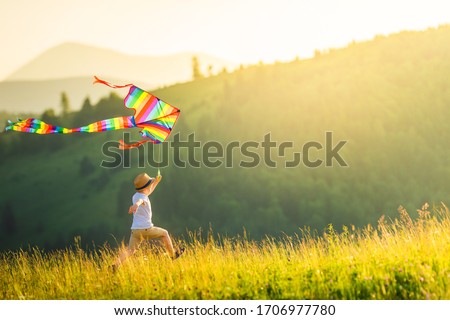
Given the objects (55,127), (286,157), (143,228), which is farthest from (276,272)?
(286,157)

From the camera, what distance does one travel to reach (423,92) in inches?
2613

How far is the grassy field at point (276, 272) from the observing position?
728cm

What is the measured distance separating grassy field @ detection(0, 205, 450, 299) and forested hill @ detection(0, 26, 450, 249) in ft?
178

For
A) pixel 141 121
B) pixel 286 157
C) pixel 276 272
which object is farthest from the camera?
pixel 286 157

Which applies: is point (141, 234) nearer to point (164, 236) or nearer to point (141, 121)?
point (164, 236)

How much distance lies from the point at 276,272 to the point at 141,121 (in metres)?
2.69

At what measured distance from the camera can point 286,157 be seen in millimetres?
75125

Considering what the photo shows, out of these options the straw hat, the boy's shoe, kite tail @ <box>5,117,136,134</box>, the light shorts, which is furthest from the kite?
the boy's shoe

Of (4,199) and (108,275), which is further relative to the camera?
(4,199)

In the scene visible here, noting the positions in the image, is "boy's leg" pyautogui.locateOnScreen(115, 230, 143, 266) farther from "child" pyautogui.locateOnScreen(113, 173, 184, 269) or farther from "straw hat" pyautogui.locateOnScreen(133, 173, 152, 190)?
"straw hat" pyautogui.locateOnScreen(133, 173, 152, 190)

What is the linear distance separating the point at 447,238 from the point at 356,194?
58.2 m
